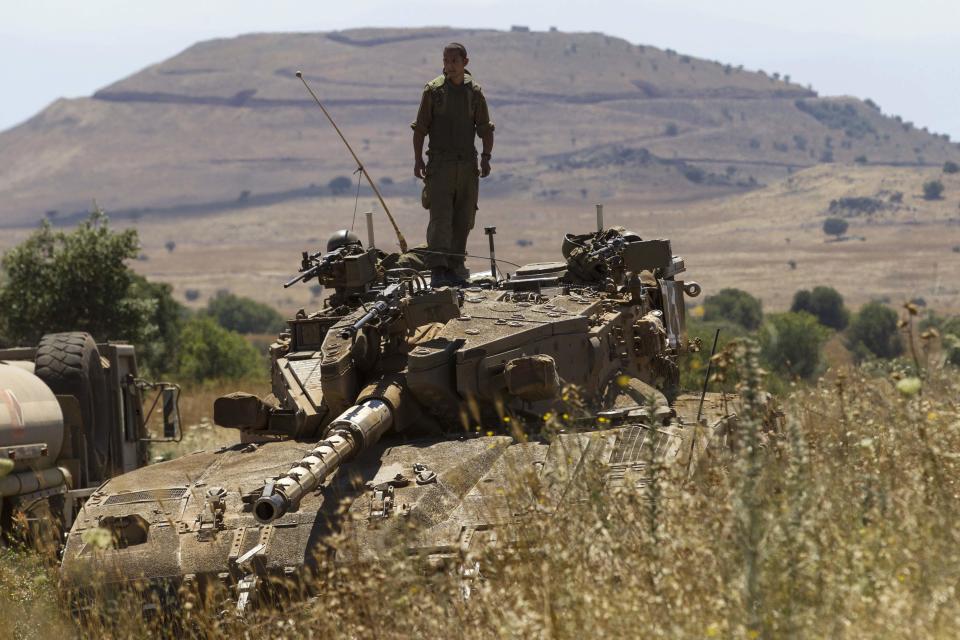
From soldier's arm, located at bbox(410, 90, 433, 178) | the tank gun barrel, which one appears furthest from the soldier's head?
the tank gun barrel

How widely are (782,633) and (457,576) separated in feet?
10.6

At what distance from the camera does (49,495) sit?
17.3 m

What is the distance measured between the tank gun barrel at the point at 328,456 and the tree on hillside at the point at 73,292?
23813mm

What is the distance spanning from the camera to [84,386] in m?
19.7

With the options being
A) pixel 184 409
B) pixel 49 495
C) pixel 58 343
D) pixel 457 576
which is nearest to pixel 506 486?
pixel 457 576

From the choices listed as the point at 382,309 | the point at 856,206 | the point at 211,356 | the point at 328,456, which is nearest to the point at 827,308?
the point at 211,356

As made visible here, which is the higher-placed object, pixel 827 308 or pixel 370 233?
pixel 370 233

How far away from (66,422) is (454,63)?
6.57 meters

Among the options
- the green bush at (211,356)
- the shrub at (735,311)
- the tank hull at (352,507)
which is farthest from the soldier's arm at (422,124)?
the shrub at (735,311)

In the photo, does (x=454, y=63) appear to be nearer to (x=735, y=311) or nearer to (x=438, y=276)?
(x=438, y=276)

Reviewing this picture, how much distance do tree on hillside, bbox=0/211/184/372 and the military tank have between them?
19893mm

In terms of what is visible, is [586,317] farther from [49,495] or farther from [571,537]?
[49,495]

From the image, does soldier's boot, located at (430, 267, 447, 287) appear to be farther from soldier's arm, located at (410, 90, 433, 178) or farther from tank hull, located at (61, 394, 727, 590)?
tank hull, located at (61, 394, 727, 590)

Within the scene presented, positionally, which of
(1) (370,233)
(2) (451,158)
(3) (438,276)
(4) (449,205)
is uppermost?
(2) (451,158)
